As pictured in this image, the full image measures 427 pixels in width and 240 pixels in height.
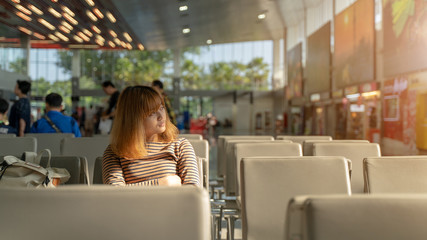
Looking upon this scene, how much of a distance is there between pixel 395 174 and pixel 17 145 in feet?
10.9

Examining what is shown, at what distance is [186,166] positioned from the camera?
112 inches

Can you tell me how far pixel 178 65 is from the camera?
3712cm

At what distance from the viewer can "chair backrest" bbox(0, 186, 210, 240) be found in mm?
1432

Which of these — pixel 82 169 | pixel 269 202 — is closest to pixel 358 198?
pixel 269 202

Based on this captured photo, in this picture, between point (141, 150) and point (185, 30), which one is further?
point (185, 30)

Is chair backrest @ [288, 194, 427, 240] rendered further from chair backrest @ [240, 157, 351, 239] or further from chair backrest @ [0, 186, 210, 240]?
chair backrest @ [240, 157, 351, 239]

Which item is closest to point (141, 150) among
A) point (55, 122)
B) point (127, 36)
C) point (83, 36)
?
Result: point (55, 122)

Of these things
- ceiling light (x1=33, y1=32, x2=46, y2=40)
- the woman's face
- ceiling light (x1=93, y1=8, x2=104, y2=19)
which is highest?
ceiling light (x1=93, y1=8, x2=104, y2=19)

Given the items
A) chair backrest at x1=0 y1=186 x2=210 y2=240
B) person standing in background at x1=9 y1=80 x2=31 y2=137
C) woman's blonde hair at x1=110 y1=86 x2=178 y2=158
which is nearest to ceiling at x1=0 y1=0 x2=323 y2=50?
person standing in background at x1=9 y1=80 x2=31 y2=137

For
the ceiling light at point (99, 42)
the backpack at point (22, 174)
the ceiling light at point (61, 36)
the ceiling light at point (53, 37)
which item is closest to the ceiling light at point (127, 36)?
the ceiling light at point (99, 42)

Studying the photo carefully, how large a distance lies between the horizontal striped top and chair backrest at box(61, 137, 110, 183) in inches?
87.4

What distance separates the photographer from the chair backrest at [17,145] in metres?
4.64

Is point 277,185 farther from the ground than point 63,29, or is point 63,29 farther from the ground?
point 63,29

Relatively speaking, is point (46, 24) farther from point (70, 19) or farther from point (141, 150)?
point (141, 150)
